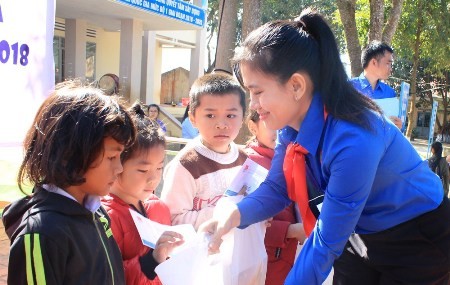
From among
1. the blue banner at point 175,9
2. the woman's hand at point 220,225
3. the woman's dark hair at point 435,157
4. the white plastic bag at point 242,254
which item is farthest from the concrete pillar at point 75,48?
the woman's hand at point 220,225

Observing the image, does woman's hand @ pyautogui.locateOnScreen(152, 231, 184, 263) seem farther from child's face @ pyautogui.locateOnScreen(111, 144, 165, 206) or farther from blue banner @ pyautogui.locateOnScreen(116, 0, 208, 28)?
blue banner @ pyautogui.locateOnScreen(116, 0, 208, 28)

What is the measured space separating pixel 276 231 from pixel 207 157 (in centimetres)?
44

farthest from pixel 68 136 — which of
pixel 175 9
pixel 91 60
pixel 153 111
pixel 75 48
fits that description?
pixel 91 60

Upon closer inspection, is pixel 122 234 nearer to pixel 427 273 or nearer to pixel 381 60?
pixel 427 273

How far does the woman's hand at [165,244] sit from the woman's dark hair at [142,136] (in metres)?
0.34

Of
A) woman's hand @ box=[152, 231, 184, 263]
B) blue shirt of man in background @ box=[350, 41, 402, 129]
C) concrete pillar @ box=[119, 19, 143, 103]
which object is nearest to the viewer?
woman's hand @ box=[152, 231, 184, 263]

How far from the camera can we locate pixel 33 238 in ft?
3.70

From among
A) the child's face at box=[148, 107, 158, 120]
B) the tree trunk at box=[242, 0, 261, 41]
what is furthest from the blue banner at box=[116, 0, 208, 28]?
the tree trunk at box=[242, 0, 261, 41]

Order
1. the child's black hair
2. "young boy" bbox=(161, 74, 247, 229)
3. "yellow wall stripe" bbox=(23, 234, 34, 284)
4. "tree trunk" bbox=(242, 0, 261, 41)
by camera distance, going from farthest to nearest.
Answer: "tree trunk" bbox=(242, 0, 261, 41)
the child's black hair
"young boy" bbox=(161, 74, 247, 229)
"yellow wall stripe" bbox=(23, 234, 34, 284)

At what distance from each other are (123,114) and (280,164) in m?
0.70

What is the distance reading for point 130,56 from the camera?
11.9 metres

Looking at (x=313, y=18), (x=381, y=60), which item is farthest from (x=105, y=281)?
(x=381, y=60)

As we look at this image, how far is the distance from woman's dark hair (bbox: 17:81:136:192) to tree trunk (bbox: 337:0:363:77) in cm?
686

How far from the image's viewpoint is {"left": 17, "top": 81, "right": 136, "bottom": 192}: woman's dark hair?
1.23m
